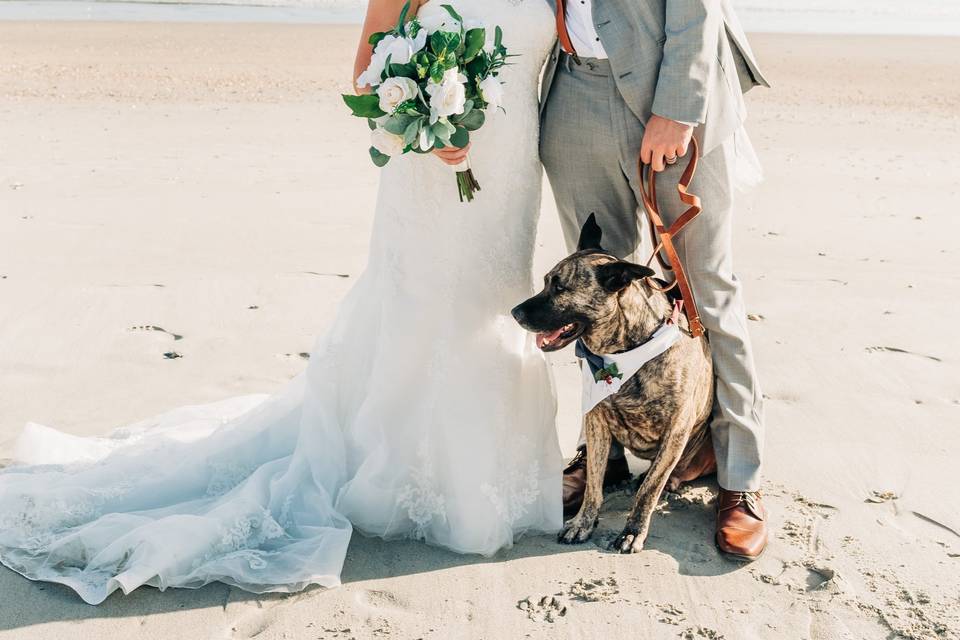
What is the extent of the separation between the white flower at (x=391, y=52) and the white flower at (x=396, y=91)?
7cm

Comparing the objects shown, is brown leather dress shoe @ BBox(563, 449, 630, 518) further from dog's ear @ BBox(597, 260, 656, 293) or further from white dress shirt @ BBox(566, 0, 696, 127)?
white dress shirt @ BBox(566, 0, 696, 127)

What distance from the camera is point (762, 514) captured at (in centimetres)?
362

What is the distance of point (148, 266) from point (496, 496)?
3653mm

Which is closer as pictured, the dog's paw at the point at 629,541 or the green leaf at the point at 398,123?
the green leaf at the point at 398,123

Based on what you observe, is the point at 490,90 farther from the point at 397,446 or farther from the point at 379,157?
the point at 397,446

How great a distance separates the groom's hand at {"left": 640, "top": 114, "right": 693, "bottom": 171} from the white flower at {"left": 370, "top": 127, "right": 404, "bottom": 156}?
0.83m

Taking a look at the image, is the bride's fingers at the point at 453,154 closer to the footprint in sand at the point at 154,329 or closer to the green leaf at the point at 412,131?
the green leaf at the point at 412,131

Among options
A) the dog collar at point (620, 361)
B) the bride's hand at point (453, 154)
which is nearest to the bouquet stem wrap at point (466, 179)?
the bride's hand at point (453, 154)

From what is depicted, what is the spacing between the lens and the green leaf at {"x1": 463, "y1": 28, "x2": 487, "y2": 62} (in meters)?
3.07

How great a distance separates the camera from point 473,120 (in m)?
3.17

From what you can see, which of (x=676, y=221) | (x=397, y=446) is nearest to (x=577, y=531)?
(x=397, y=446)

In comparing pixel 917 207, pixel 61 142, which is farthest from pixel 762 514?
pixel 61 142

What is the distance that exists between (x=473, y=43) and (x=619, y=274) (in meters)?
0.87

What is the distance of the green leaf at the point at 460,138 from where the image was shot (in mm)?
3176
